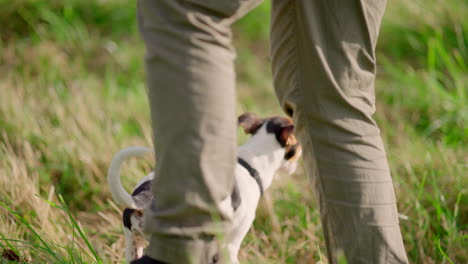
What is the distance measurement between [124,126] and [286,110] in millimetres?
1368

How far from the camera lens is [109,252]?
4.97ft

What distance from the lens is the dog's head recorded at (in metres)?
1.67

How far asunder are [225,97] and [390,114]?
216cm

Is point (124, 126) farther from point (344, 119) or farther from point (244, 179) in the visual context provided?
point (344, 119)

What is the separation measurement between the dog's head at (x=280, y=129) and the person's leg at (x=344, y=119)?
1.42 ft

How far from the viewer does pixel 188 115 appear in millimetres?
949

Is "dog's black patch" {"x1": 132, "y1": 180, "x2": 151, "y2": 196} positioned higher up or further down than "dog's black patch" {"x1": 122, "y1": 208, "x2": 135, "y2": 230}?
higher up

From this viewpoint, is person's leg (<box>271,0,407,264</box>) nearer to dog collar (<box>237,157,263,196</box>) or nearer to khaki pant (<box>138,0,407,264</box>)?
khaki pant (<box>138,0,407,264</box>)

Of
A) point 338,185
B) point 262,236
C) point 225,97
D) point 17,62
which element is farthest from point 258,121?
point 17,62

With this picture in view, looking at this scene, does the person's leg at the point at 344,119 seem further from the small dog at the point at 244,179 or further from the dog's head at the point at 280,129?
the dog's head at the point at 280,129

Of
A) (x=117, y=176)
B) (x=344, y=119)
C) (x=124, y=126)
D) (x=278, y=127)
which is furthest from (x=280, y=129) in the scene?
(x=124, y=126)

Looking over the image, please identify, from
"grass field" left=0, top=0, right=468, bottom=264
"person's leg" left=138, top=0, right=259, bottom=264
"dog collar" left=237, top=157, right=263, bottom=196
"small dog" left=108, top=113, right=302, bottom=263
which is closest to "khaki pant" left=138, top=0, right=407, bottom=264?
A: "person's leg" left=138, top=0, right=259, bottom=264

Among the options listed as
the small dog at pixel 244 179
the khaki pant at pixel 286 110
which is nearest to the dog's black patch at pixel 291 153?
the small dog at pixel 244 179

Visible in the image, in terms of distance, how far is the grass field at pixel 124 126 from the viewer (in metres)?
1.65
